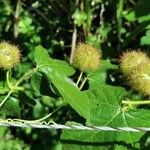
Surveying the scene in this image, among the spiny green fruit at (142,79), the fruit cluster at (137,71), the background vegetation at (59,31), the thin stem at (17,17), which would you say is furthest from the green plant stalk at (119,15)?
the spiny green fruit at (142,79)

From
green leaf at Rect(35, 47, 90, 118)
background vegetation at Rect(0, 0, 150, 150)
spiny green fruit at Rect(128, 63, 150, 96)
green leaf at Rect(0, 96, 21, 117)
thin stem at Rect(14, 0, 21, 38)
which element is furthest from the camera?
thin stem at Rect(14, 0, 21, 38)

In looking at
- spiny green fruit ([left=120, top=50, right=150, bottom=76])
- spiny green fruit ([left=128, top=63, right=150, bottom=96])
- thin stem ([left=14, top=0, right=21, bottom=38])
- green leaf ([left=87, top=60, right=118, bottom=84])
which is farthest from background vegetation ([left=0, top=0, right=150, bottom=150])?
spiny green fruit ([left=128, top=63, right=150, bottom=96])

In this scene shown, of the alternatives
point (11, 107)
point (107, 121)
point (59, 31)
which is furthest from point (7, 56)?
point (59, 31)

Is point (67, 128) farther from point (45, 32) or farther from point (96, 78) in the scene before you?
point (45, 32)

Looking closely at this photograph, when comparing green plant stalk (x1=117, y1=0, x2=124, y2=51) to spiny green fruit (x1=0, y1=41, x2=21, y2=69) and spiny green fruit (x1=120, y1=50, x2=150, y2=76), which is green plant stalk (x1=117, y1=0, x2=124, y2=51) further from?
spiny green fruit (x1=0, y1=41, x2=21, y2=69)

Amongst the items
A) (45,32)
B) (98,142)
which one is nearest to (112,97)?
(98,142)
